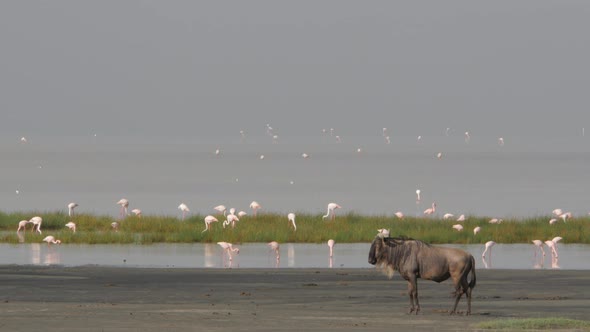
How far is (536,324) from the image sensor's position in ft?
72.0

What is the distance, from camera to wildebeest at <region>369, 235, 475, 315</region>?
2319cm

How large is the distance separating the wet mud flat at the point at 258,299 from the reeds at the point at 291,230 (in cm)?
1240

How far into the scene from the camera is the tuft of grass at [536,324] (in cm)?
2175

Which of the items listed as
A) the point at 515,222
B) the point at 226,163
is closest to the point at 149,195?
the point at 515,222

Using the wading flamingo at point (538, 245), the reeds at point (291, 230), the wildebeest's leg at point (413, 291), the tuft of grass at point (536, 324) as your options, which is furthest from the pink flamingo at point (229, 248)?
the tuft of grass at point (536, 324)

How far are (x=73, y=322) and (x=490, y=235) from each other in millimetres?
28692

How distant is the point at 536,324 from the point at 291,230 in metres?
28.2

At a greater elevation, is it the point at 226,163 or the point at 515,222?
the point at 226,163

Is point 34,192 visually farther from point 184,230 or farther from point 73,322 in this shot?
point 73,322

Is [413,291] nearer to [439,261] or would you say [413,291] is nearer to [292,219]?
[439,261]

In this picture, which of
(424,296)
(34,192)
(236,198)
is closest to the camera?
(424,296)

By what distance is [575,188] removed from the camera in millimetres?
117500

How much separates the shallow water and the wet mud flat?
165 inches

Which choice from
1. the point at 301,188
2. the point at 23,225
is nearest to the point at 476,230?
the point at 23,225
